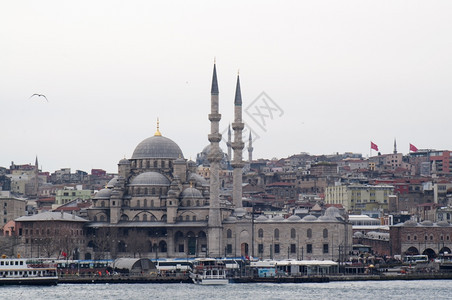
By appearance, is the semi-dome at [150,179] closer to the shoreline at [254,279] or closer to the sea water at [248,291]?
the shoreline at [254,279]

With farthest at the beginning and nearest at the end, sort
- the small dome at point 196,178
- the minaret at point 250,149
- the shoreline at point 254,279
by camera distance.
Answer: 1. the minaret at point 250,149
2. the small dome at point 196,178
3. the shoreline at point 254,279

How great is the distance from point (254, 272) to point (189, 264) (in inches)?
186

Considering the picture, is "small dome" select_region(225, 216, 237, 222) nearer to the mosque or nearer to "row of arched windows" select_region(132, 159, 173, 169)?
the mosque

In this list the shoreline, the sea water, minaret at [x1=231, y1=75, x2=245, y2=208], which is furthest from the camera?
minaret at [x1=231, y1=75, x2=245, y2=208]

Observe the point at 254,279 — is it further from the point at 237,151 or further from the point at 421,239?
the point at 237,151

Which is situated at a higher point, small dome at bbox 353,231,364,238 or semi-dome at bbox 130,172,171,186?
semi-dome at bbox 130,172,171,186

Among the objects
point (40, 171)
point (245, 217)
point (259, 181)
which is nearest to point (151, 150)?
point (245, 217)

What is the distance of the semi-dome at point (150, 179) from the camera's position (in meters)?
86.9

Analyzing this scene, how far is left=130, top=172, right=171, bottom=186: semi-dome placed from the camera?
3423 inches

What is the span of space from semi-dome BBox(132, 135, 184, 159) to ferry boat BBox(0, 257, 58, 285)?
24.3 metres

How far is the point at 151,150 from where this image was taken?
8988 cm

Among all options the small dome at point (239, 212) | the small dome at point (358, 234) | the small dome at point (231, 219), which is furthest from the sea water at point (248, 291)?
the small dome at point (358, 234)

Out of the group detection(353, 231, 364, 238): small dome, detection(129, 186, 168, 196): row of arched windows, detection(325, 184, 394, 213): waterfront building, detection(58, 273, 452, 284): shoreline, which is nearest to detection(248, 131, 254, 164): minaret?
detection(325, 184, 394, 213): waterfront building

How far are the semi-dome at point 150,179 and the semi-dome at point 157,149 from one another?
2202 millimetres
